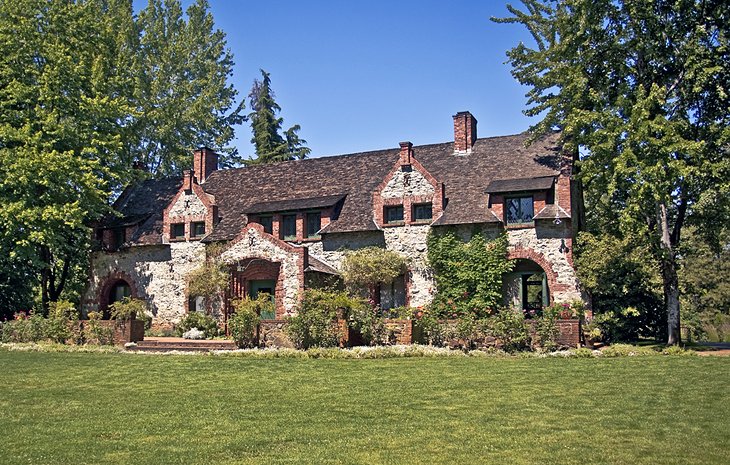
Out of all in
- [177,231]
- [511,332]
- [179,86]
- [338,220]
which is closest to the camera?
[511,332]

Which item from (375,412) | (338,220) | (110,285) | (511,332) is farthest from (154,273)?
(375,412)

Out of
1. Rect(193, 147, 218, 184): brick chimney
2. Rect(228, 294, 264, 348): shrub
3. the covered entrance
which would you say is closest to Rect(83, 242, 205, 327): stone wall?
the covered entrance

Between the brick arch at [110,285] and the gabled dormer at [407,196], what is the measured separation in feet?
44.2

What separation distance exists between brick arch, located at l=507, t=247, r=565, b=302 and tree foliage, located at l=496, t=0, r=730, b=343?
3461 mm

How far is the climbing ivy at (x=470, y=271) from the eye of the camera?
89.8 feet

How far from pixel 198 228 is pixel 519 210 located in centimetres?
1572

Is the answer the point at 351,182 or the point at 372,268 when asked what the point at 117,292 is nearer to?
the point at 351,182

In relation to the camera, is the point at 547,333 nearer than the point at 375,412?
No

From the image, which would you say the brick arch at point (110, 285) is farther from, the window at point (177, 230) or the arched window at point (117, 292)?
the window at point (177, 230)

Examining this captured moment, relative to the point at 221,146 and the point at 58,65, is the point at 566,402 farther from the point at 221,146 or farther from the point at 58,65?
the point at 221,146

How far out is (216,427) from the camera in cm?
1177

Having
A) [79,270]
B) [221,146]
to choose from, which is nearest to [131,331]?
[79,270]

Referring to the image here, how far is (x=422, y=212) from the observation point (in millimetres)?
29797

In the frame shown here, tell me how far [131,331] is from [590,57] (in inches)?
820
